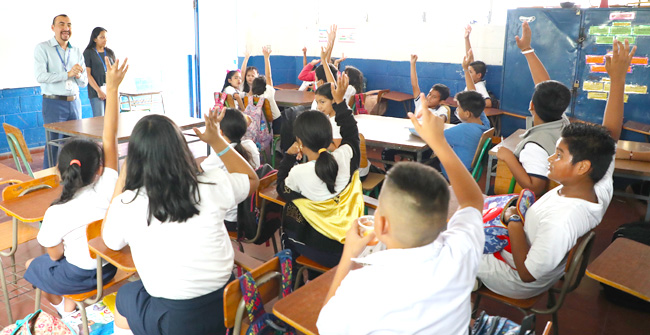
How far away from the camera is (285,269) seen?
179cm

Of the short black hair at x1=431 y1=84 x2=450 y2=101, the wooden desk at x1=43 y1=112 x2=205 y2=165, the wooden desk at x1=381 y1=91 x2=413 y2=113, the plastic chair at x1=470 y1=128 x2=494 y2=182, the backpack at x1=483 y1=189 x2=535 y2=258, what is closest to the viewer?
the backpack at x1=483 y1=189 x2=535 y2=258

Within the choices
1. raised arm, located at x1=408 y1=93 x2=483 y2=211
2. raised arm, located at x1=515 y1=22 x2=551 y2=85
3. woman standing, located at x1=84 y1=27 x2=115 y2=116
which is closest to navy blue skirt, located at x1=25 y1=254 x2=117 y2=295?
raised arm, located at x1=408 y1=93 x2=483 y2=211

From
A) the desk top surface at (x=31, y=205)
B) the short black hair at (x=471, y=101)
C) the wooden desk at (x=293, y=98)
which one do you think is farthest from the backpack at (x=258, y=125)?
the desk top surface at (x=31, y=205)

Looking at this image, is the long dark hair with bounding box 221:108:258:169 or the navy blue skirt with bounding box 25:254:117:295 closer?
the navy blue skirt with bounding box 25:254:117:295

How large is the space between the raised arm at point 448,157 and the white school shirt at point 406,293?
0.72ft

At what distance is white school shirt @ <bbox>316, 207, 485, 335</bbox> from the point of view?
3.85ft

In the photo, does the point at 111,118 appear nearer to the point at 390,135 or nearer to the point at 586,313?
the point at 390,135

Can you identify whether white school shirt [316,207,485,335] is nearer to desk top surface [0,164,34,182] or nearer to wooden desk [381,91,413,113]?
desk top surface [0,164,34,182]

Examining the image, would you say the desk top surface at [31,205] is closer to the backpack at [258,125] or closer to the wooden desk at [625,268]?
the backpack at [258,125]

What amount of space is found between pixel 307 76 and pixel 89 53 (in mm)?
2682

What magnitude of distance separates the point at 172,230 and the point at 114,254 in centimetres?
42

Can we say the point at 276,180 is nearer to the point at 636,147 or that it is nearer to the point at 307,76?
the point at 636,147

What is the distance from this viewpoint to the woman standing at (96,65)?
549cm

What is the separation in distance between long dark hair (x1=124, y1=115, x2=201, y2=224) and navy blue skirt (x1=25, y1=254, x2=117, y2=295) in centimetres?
72
